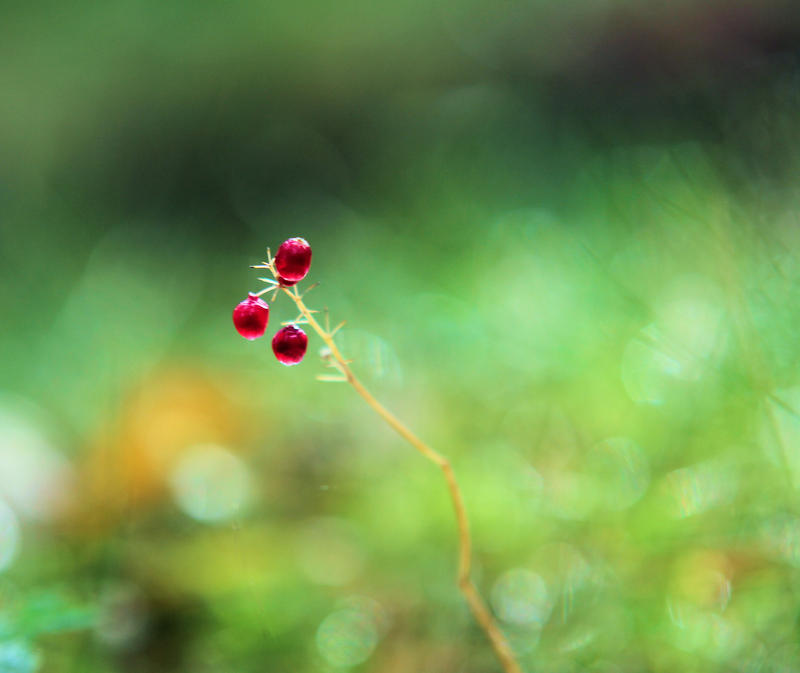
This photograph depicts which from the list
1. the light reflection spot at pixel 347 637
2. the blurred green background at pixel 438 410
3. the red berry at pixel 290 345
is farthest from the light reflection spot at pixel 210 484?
the red berry at pixel 290 345

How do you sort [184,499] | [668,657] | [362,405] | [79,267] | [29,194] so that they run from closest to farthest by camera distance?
1. [668,657]
2. [184,499]
3. [362,405]
4. [79,267]
5. [29,194]

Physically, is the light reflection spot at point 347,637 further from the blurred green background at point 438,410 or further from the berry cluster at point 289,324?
the berry cluster at point 289,324

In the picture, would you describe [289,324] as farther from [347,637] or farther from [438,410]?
[438,410]

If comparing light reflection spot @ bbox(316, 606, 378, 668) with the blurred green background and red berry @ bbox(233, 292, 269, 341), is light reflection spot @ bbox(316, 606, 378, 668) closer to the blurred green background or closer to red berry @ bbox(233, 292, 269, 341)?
the blurred green background

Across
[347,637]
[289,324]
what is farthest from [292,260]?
[347,637]

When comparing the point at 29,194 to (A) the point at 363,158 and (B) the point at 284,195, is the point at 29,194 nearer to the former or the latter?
(B) the point at 284,195

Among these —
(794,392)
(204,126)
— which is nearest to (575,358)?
(794,392)
